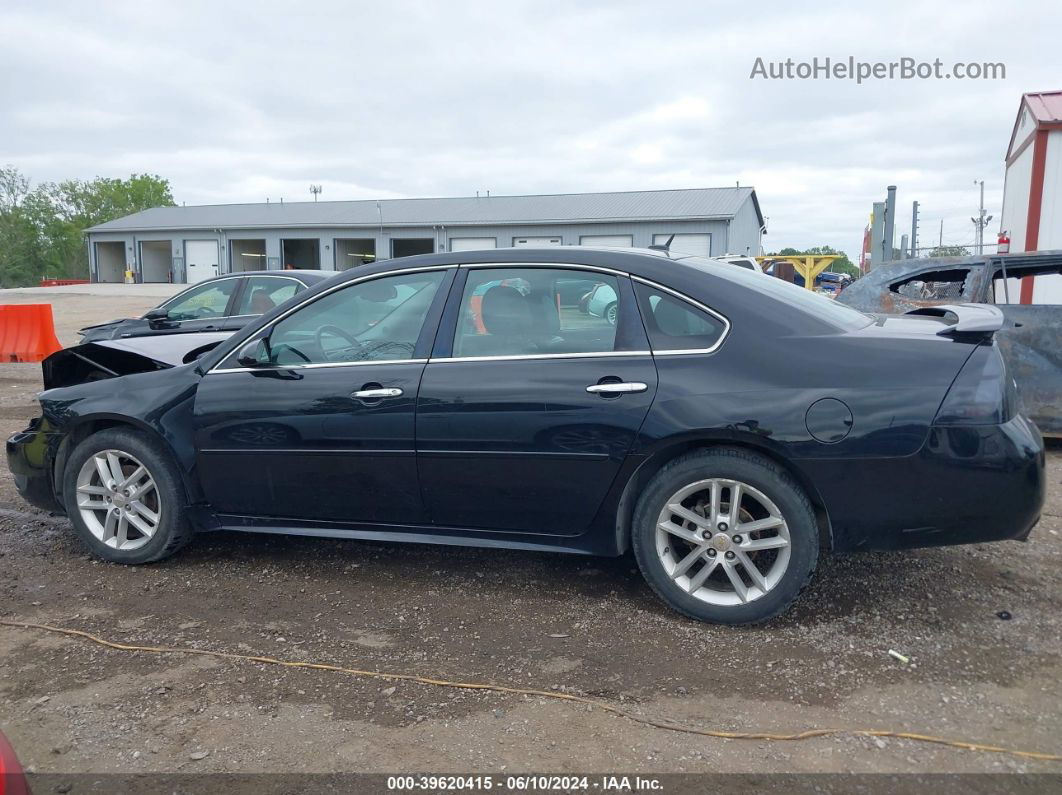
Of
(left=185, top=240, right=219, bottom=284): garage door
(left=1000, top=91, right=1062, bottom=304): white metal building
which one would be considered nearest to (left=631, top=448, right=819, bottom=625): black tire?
(left=1000, top=91, right=1062, bottom=304): white metal building

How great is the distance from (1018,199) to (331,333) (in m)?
18.6

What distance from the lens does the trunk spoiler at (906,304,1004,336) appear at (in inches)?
135

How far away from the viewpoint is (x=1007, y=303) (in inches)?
268

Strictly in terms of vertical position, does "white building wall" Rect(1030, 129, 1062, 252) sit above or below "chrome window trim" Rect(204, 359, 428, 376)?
above

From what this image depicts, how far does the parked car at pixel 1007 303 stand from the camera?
640 centimetres

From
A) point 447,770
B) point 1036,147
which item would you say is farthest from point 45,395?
point 1036,147

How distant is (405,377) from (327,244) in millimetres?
40374

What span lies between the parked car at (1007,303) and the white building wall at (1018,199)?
11.4m

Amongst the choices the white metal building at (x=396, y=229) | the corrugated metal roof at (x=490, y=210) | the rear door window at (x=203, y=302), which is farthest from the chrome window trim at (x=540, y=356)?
the corrugated metal roof at (x=490, y=210)

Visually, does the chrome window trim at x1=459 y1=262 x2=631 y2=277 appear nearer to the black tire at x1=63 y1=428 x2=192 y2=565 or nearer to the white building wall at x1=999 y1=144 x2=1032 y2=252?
the black tire at x1=63 y1=428 x2=192 y2=565

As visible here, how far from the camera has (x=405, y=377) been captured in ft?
12.9

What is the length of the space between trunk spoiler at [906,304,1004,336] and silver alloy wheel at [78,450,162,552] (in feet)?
12.5

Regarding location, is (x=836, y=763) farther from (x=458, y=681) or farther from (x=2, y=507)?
(x=2, y=507)

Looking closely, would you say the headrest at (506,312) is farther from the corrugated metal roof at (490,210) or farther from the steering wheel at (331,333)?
the corrugated metal roof at (490,210)
